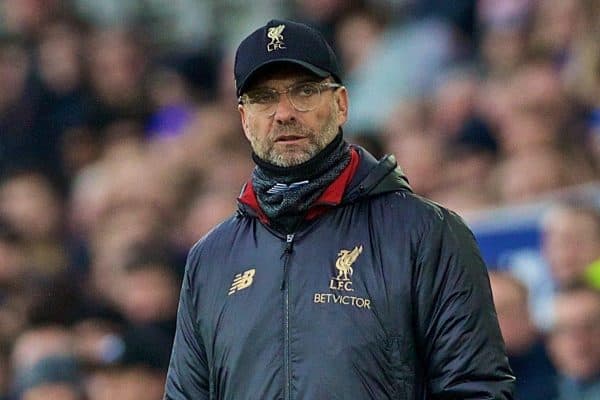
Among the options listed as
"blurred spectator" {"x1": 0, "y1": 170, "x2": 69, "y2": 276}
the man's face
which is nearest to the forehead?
the man's face

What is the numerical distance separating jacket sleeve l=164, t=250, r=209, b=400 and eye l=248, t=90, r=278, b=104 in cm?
44

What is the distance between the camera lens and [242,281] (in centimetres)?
362

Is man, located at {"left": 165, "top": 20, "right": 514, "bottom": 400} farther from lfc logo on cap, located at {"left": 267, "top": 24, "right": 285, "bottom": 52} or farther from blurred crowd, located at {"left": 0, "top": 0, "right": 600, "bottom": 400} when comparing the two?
blurred crowd, located at {"left": 0, "top": 0, "right": 600, "bottom": 400}

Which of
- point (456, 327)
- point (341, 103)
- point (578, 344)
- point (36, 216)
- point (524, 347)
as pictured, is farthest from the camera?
point (36, 216)

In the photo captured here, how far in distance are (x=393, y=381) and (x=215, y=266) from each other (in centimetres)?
56

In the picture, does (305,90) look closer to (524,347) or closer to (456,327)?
(456,327)

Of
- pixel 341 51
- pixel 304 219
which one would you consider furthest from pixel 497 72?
pixel 304 219

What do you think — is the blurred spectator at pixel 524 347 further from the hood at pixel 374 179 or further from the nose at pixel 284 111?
the nose at pixel 284 111

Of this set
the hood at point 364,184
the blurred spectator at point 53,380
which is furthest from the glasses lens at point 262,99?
the blurred spectator at point 53,380

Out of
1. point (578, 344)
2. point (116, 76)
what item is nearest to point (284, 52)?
point (578, 344)

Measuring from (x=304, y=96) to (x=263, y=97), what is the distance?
0.10 meters

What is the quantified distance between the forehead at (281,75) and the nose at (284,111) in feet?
0.14

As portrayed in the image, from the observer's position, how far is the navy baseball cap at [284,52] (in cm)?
360

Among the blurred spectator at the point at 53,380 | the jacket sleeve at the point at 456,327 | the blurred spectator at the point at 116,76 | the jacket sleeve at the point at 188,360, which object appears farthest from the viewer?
the blurred spectator at the point at 116,76
